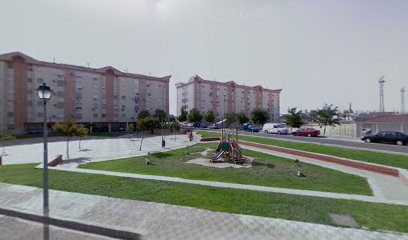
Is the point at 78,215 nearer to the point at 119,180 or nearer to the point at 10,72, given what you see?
the point at 119,180

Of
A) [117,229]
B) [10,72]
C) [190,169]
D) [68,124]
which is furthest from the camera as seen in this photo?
[10,72]

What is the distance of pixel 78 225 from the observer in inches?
259

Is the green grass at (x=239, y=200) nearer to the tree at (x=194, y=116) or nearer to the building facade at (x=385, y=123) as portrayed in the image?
the building facade at (x=385, y=123)

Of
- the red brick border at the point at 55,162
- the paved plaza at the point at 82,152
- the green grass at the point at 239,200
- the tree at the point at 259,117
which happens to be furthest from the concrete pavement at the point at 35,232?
the tree at the point at 259,117

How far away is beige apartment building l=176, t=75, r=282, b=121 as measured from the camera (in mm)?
85500

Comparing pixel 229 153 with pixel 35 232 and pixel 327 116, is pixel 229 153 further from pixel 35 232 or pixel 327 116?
pixel 327 116

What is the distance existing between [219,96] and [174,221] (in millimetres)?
83200

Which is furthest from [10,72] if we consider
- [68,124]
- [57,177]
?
[57,177]

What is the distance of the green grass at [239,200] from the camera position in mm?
6336

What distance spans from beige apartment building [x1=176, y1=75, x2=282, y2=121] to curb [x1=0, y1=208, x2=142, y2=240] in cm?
7784

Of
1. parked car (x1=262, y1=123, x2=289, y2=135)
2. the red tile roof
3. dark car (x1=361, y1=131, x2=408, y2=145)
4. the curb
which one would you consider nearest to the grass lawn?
the curb

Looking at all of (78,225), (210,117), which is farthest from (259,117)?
(78,225)

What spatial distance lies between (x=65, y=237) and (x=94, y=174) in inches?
211

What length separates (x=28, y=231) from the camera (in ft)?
21.2
